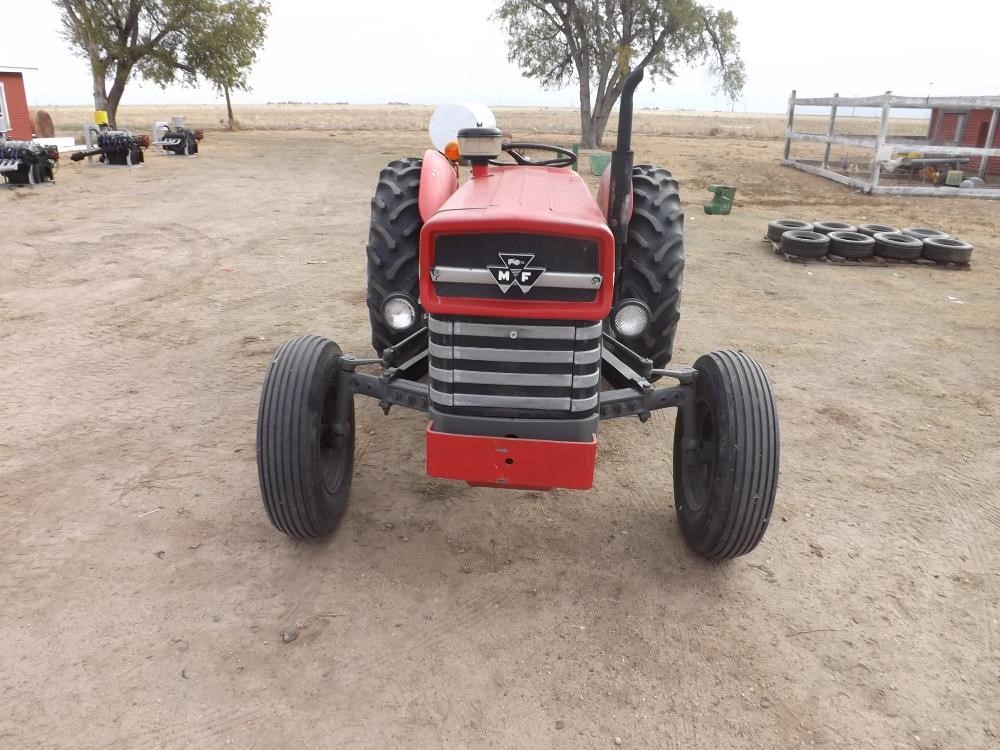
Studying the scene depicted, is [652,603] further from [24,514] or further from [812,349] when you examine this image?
[812,349]

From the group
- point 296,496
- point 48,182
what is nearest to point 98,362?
→ point 296,496

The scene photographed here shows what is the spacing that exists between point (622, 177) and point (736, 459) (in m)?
1.16

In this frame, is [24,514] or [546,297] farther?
[24,514]

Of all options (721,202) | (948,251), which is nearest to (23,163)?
(721,202)

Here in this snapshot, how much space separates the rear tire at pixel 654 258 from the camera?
12.4 feet

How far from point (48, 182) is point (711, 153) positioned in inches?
700

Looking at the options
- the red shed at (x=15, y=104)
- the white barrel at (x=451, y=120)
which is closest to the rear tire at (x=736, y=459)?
the white barrel at (x=451, y=120)

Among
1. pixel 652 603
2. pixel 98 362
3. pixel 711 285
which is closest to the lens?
pixel 652 603

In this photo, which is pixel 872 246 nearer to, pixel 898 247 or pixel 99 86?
pixel 898 247

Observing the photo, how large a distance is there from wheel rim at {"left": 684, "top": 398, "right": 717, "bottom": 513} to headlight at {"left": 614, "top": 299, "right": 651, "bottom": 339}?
0.46m

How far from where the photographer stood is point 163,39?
959 inches

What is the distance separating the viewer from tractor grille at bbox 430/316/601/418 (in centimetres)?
258

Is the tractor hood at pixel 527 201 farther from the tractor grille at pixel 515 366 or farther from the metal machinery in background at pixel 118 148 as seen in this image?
the metal machinery in background at pixel 118 148

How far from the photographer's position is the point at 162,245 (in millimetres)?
8281
